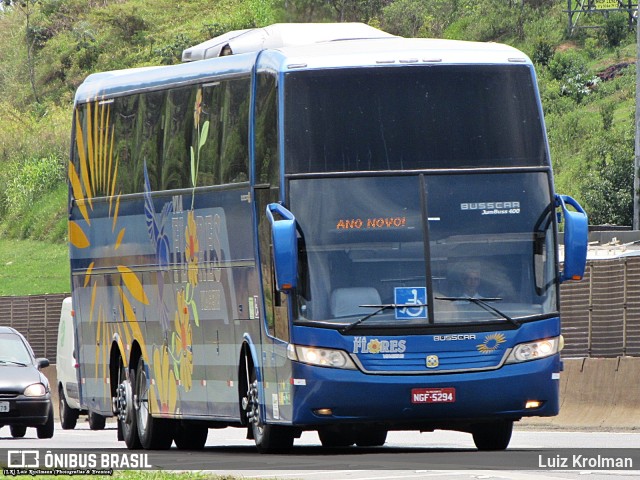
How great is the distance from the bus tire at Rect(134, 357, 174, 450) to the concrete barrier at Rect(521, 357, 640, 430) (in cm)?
599

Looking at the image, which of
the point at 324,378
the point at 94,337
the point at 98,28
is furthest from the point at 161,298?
the point at 98,28

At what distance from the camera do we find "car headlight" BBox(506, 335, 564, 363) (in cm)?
1600

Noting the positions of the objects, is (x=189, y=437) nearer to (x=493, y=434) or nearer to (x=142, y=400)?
(x=142, y=400)

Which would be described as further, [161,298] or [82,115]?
[82,115]

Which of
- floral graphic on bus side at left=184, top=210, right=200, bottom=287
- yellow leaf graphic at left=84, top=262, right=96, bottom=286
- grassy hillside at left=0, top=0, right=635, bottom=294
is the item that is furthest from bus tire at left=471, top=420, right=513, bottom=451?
→ grassy hillside at left=0, top=0, right=635, bottom=294

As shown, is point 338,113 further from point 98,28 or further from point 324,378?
point 98,28

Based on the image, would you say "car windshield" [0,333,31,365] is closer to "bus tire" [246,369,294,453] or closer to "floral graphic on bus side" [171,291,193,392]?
"floral graphic on bus side" [171,291,193,392]

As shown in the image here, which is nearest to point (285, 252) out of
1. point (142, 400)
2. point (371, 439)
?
point (371, 439)

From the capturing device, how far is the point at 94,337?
23.2 meters

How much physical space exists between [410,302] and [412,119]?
187cm

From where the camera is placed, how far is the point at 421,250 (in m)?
15.9

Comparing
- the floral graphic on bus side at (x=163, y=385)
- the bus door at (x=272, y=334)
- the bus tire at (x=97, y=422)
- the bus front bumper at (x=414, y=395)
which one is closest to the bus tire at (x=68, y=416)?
the bus tire at (x=97, y=422)

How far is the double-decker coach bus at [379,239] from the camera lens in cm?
1581

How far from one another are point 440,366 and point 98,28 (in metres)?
101
